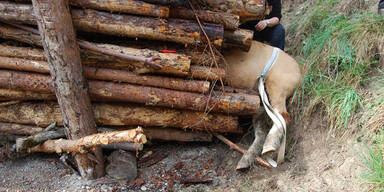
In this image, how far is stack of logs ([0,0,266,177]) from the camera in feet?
11.0

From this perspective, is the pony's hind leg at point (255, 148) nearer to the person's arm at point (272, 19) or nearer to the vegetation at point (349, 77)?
the vegetation at point (349, 77)

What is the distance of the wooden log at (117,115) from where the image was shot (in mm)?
3695

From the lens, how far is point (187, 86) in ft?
11.8

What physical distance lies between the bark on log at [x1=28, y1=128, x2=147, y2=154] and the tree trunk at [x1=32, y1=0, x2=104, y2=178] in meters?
0.21

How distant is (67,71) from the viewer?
123 inches

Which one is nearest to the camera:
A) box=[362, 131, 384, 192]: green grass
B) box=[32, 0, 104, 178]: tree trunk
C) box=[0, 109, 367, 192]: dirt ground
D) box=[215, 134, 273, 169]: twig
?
box=[362, 131, 384, 192]: green grass

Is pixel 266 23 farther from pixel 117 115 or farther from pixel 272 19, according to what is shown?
pixel 117 115

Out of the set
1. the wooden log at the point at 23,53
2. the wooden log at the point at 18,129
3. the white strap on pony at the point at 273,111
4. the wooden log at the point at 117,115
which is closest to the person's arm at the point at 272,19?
the white strap on pony at the point at 273,111

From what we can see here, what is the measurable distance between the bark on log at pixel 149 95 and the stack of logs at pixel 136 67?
11 millimetres

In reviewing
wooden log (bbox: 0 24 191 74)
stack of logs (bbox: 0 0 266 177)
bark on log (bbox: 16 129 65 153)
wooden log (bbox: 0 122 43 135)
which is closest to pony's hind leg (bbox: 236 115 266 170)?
stack of logs (bbox: 0 0 266 177)

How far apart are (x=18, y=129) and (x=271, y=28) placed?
3.92 metres

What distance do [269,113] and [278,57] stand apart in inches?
36.1

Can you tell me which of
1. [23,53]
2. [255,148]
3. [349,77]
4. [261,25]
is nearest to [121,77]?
[23,53]

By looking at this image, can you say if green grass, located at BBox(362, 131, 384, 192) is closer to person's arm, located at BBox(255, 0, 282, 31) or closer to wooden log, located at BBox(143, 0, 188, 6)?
person's arm, located at BBox(255, 0, 282, 31)
